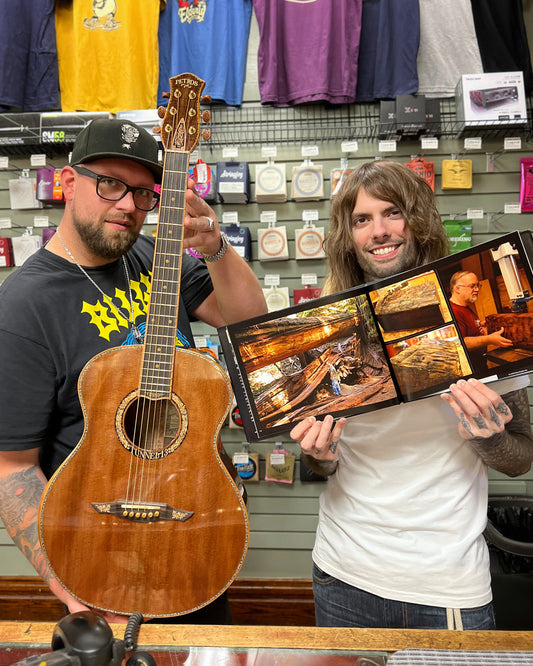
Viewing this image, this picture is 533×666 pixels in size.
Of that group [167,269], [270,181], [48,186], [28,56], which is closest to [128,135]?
[167,269]

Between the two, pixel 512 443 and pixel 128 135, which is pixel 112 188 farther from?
pixel 512 443

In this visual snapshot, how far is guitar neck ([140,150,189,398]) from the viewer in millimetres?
1076

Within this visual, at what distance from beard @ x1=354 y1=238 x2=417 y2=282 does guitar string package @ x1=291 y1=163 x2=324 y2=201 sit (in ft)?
6.47

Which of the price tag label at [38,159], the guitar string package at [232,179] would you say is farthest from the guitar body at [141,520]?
the price tag label at [38,159]

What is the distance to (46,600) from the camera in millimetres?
3059

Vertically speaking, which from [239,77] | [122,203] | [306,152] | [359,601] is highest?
[239,77]

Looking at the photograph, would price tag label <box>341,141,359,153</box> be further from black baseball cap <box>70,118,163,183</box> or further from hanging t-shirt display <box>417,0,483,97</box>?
black baseball cap <box>70,118,163,183</box>

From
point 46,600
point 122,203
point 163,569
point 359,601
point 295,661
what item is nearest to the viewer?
point 295,661

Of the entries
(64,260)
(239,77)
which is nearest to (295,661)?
(64,260)

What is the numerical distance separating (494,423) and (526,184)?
8.63 feet

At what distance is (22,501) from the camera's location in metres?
1.07

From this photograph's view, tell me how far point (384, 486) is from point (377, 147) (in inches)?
103

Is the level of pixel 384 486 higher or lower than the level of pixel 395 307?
lower

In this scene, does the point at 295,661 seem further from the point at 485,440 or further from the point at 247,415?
the point at 485,440
